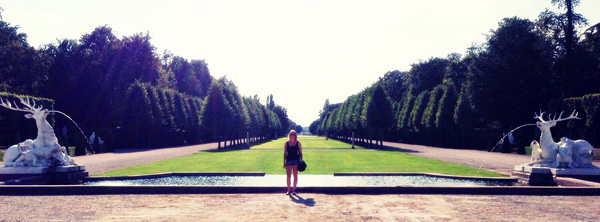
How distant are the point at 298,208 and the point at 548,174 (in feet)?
30.3

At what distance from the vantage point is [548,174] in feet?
50.4

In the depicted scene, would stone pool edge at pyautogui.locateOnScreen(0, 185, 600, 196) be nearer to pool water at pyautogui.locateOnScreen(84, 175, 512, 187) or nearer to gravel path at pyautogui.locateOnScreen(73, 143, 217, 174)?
pool water at pyautogui.locateOnScreen(84, 175, 512, 187)

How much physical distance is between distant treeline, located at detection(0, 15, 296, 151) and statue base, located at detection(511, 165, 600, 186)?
3843 cm

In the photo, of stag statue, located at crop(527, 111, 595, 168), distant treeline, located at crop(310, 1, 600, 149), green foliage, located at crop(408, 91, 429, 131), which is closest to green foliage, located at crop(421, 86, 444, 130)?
distant treeline, located at crop(310, 1, 600, 149)

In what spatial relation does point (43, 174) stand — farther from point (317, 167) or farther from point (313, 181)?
point (317, 167)

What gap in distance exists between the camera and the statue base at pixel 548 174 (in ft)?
50.1

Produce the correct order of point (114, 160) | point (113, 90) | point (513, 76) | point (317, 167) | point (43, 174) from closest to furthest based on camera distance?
1. point (43, 174)
2. point (317, 167)
3. point (114, 160)
4. point (513, 76)
5. point (113, 90)

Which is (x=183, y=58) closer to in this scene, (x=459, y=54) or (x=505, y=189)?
(x=459, y=54)

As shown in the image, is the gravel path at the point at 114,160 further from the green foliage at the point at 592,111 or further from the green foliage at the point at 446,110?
the green foliage at the point at 592,111

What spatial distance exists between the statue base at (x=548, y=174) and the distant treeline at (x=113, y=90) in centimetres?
3843

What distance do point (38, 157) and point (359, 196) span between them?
36.2 ft

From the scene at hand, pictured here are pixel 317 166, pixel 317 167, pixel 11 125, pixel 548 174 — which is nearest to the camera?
pixel 548 174

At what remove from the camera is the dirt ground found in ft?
31.3

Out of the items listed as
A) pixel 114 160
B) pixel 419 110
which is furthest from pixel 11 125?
pixel 419 110
